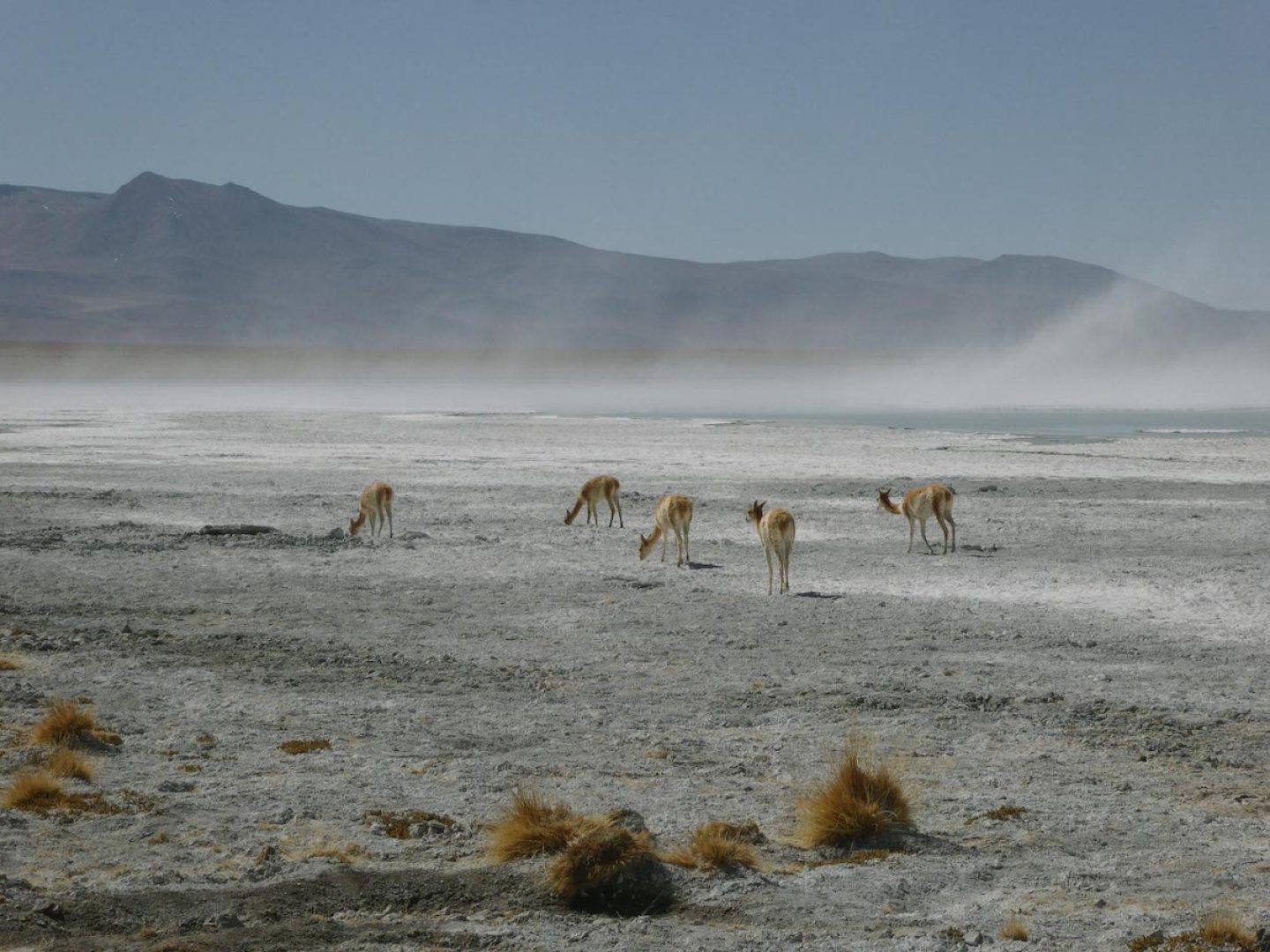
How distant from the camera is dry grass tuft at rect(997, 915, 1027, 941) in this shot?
570 centimetres

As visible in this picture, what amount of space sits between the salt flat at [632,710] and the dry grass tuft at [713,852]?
137mm

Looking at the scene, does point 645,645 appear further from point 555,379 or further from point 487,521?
point 555,379

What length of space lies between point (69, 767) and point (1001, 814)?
5040 millimetres

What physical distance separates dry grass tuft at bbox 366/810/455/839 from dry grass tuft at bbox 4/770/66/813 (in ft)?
5.35

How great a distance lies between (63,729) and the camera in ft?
27.2

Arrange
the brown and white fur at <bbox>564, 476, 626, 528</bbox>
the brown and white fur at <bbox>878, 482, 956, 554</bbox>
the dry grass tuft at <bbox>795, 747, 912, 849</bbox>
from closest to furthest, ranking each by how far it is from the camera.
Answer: the dry grass tuft at <bbox>795, 747, 912, 849</bbox>, the brown and white fur at <bbox>878, 482, 956, 554</bbox>, the brown and white fur at <bbox>564, 476, 626, 528</bbox>

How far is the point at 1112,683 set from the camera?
34.3ft

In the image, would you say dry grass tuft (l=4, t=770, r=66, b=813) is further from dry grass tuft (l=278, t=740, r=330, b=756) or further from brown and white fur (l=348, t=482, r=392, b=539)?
brown and white fur (l=348, t=482, r=392, b=539)

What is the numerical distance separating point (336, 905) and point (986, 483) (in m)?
22.4

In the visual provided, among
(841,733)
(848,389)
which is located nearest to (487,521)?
(841,733)

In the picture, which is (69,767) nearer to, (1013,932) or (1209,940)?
(1013,932)

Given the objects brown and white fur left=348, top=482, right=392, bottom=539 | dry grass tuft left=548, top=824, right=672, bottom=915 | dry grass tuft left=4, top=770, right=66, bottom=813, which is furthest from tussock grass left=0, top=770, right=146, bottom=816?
brown and white fur left=348, top=482, right=392, bottom=539

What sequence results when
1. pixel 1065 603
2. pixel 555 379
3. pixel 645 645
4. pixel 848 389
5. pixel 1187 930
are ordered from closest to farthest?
pixel 1187 930, pixel 645 645, pixel 1065 603, pixel 848 389, pixel 555 379

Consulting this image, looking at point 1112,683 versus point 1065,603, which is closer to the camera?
point 1112,683
